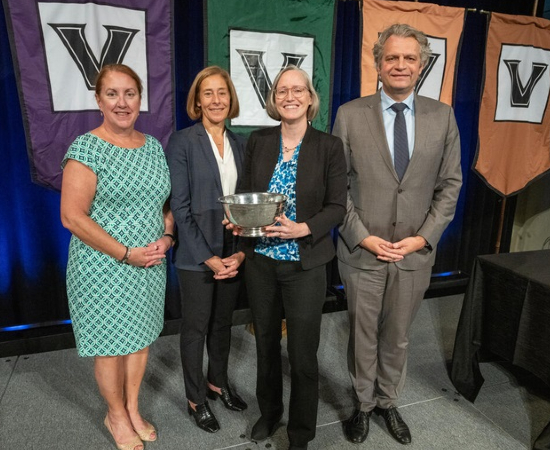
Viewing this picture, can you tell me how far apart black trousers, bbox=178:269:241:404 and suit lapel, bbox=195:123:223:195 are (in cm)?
42

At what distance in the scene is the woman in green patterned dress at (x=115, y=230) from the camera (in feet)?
5.57

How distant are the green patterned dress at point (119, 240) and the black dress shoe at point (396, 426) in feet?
3.99

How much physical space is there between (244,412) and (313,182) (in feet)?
4.30

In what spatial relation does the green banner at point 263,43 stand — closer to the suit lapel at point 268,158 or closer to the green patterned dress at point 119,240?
the green patterned dress at point 119,240

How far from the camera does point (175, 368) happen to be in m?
2.78

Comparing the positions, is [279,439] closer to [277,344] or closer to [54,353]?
[277,344]

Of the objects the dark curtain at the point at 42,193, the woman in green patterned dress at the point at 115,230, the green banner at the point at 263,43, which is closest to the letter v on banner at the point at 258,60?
the green banner at the point at 263,43

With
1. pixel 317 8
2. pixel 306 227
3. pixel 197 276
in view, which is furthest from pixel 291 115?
pixel 317 8

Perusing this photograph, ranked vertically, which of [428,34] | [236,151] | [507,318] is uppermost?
[428,34]

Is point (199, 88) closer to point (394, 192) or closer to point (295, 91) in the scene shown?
point (295, 91)

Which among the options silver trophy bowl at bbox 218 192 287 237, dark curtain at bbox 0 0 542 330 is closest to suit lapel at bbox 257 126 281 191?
silver trophy bowl at bbox 218 192 287 237

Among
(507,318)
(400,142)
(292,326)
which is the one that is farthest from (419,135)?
(507,318)

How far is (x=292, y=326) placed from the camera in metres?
1.77

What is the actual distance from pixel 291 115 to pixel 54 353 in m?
2.37
